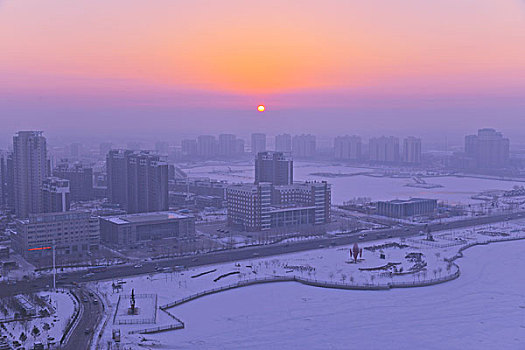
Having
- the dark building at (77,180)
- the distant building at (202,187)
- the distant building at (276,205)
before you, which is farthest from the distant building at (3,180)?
the distant building at (276,205)

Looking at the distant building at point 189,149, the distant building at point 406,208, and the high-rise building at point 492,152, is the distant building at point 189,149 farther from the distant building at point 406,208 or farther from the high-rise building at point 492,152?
the distant building at point 406,208

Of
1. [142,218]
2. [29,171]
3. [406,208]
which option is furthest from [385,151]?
[142,218]

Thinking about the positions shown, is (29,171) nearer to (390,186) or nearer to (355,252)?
(355,252)

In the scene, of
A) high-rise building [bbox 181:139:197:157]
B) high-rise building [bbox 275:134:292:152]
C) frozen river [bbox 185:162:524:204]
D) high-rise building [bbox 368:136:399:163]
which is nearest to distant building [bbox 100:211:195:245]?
frozen river [bbox 185:162:524:204]

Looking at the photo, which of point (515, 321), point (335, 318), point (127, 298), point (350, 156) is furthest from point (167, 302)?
point (350, 156)

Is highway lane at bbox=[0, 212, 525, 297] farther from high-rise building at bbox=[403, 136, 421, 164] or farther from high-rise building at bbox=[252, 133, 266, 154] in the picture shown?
high-rise building at bbox=[252, 133, 266, 154]

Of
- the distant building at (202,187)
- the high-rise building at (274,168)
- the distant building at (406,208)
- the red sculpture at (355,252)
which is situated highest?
the high-rise building at (274,168)
